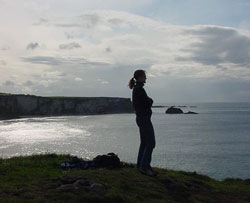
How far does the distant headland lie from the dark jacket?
438 feet

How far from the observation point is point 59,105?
157875 millimetres

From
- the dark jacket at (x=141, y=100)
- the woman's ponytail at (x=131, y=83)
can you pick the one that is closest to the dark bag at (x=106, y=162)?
the dark jacket at (x=141, y=100)

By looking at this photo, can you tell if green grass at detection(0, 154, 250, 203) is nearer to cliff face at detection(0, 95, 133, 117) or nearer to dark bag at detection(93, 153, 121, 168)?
dark bag at detection(93, 153, 121, 168)

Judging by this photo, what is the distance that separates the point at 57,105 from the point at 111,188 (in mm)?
152314

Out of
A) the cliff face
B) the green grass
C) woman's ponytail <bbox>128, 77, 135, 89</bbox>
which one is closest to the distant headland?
the cliff face

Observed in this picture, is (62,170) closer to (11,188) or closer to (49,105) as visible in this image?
(11,188)

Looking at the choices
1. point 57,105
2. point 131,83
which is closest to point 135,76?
point 131,83

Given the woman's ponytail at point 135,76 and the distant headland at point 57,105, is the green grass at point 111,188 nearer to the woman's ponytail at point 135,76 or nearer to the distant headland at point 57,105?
the woman's ponytail at point 135,76

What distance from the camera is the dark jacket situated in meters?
10.2

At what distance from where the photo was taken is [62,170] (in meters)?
11.0

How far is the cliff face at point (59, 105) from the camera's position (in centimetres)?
13950

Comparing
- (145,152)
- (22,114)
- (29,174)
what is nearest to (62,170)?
(29,174)

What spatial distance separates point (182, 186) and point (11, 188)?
15.8 ft

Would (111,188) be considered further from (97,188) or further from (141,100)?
(141,100)
